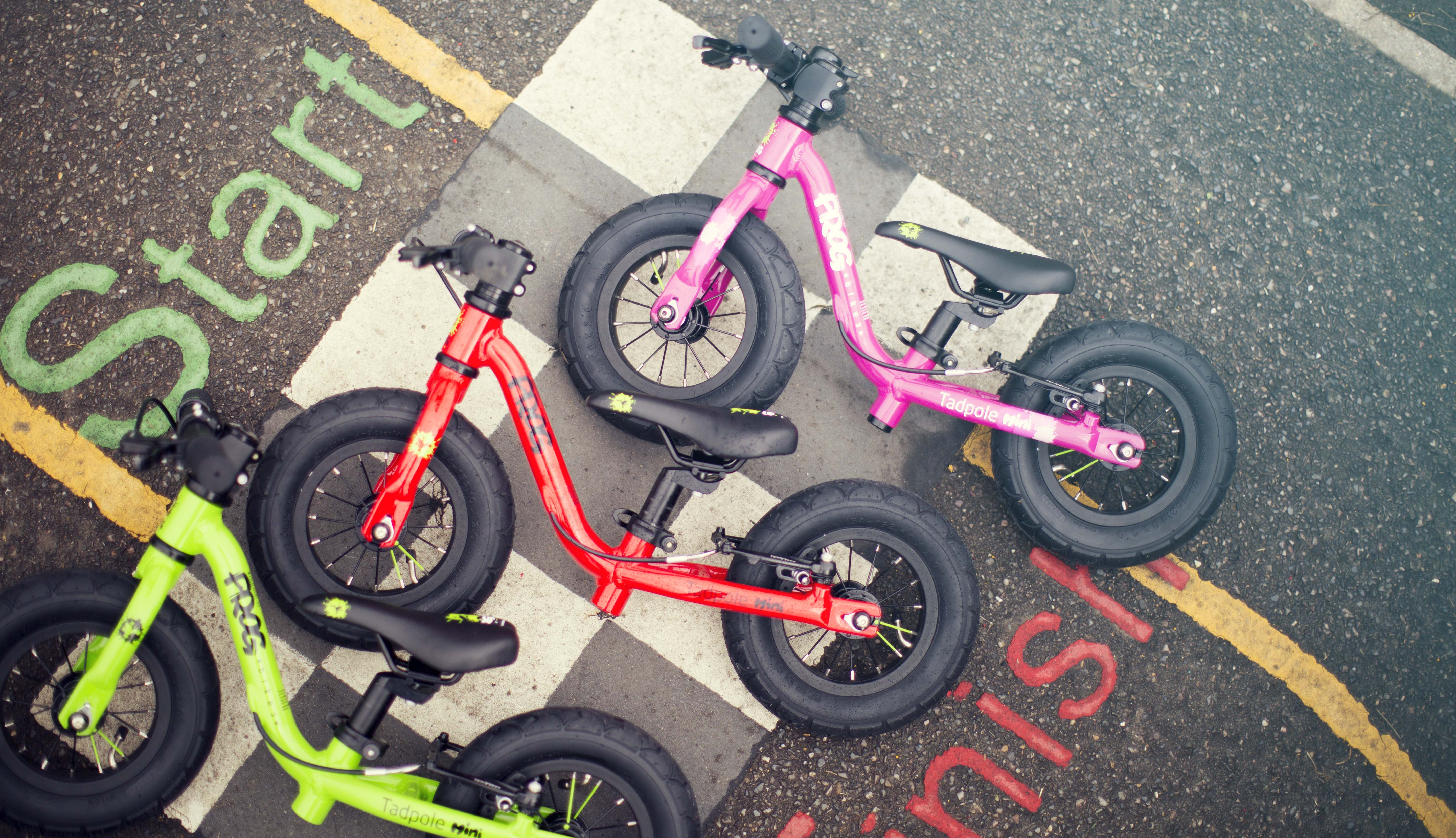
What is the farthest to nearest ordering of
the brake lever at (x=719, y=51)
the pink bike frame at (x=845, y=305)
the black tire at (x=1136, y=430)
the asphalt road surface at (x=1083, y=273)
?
the asphalt road surface at (x=1083, y=273) < the black tire at (x=1136, y=430) < the pink bike frame at (x=845, y=305) < the brake lever at (x=719, y=51)

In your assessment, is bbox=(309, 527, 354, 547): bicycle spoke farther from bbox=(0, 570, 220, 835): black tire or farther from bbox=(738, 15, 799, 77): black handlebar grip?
bbox=(738, 15, 799, 77): black handlebar grip

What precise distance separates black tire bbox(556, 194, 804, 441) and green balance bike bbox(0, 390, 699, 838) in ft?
3.60

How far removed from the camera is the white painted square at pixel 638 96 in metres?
3.41

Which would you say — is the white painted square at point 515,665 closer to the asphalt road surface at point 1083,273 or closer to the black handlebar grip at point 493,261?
the asphalt road surface at point 1083,273

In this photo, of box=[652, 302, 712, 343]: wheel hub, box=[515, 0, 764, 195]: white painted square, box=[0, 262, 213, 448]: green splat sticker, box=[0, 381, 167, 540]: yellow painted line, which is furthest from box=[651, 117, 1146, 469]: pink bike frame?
box=[0, 381, 167, 540]: yellow painted line

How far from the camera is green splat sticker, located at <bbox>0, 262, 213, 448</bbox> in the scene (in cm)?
314

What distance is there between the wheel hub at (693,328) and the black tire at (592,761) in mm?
1461

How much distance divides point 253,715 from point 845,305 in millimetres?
2825

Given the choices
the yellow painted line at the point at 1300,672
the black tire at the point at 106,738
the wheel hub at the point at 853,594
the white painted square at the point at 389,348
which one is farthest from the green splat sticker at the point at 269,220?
the yellow painted line at the point at 1300,672

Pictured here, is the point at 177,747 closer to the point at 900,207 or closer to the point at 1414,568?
the point at 900,207

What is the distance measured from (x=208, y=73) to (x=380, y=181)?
91cm

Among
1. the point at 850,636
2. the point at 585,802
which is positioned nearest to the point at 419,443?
the point at 585,802

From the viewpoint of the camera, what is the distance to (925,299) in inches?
135

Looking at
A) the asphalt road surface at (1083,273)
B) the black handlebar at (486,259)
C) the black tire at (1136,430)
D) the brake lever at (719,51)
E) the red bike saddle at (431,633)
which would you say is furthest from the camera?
the asphalt road surface at (1083,273)
